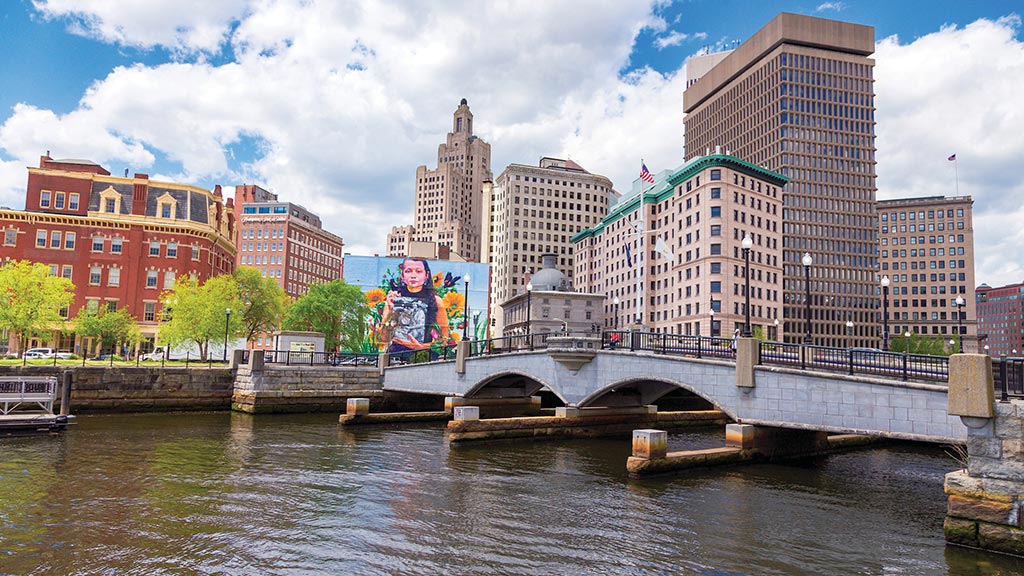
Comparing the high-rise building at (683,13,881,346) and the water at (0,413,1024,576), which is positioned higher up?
the high-rise building at (683,13,881,346)

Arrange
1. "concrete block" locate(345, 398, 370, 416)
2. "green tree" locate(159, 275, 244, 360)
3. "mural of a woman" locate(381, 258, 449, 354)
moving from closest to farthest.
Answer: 1. "concrete block" locate(345, 398, 370, 416)
2. "green tree" locate(159, 275, 244, 360)
3. "mural of a woman" locate(381, 258, 449, 354)

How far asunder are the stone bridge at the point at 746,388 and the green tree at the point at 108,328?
41372 millimetres

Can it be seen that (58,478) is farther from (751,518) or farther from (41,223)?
(41,223)

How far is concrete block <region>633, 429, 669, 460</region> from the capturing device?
74.4 ft

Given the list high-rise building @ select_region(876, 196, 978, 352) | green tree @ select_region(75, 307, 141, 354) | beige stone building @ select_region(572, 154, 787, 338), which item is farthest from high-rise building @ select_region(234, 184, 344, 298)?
high-rise building @ select_region(876, 196, 978, 352)

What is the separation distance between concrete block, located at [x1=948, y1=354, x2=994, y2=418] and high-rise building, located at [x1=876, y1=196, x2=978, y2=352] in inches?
5862

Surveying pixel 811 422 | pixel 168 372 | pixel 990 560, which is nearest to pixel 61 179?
pixel 168 372

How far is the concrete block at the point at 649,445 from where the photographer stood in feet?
74.4

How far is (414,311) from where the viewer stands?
115500 mm

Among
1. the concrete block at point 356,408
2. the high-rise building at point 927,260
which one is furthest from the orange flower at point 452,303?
the high-rise building at point 927,260

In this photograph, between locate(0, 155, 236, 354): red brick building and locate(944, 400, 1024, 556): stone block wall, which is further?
locate(0, 155, 236, 354): red brick building

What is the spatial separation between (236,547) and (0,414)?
75.2 ft

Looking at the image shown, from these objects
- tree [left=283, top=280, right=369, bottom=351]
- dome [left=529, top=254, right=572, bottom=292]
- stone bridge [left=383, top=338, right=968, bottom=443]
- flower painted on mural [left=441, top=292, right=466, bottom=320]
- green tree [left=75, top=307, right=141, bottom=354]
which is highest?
dome [left=529, top=254, right=572, bottom=292]

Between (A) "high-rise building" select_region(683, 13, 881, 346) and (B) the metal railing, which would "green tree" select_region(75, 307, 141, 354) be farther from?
(A) "high-rise building" select_region(683, 13, 881, 346)
